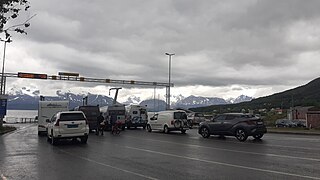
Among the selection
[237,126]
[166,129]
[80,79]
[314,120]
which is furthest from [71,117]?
[80,79]

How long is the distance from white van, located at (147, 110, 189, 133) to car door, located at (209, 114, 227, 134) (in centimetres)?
595

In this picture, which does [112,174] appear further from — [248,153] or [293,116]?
[293,116]

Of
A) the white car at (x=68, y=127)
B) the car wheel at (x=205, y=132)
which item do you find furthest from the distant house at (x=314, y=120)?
the white car at (x=68, y=127)

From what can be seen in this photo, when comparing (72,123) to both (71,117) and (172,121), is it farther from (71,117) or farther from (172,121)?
(172,121)

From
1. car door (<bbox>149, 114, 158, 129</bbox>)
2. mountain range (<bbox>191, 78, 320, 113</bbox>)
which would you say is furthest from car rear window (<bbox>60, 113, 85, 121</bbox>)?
mountain range (<bbox>191, 78, 320, 113</bbox>)

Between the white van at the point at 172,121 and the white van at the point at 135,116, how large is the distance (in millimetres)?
8135

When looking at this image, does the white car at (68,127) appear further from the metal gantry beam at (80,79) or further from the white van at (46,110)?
the metal gantry beam at (80,79)

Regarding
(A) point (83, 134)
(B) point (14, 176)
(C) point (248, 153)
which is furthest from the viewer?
(A) point (83, 134)

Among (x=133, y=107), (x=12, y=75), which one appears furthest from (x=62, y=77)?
(x=133, y=107)

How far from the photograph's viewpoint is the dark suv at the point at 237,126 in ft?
74.9

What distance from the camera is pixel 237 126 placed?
23.3m

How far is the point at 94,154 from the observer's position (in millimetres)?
15617

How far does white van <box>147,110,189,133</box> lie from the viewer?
102 feet

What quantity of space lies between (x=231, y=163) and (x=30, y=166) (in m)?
6.64
